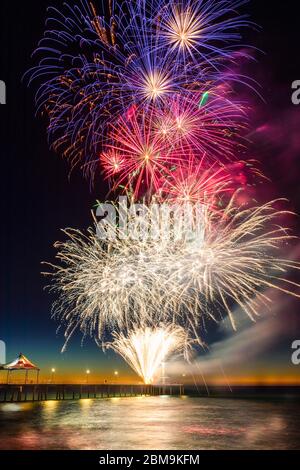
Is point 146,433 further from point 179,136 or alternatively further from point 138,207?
point 179,136

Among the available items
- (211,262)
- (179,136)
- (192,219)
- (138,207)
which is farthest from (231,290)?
(179,136)

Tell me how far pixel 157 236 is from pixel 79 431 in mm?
9706

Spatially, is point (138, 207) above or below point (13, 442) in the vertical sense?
above

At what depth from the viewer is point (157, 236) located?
24281mm

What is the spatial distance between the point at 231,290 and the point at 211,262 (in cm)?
163
